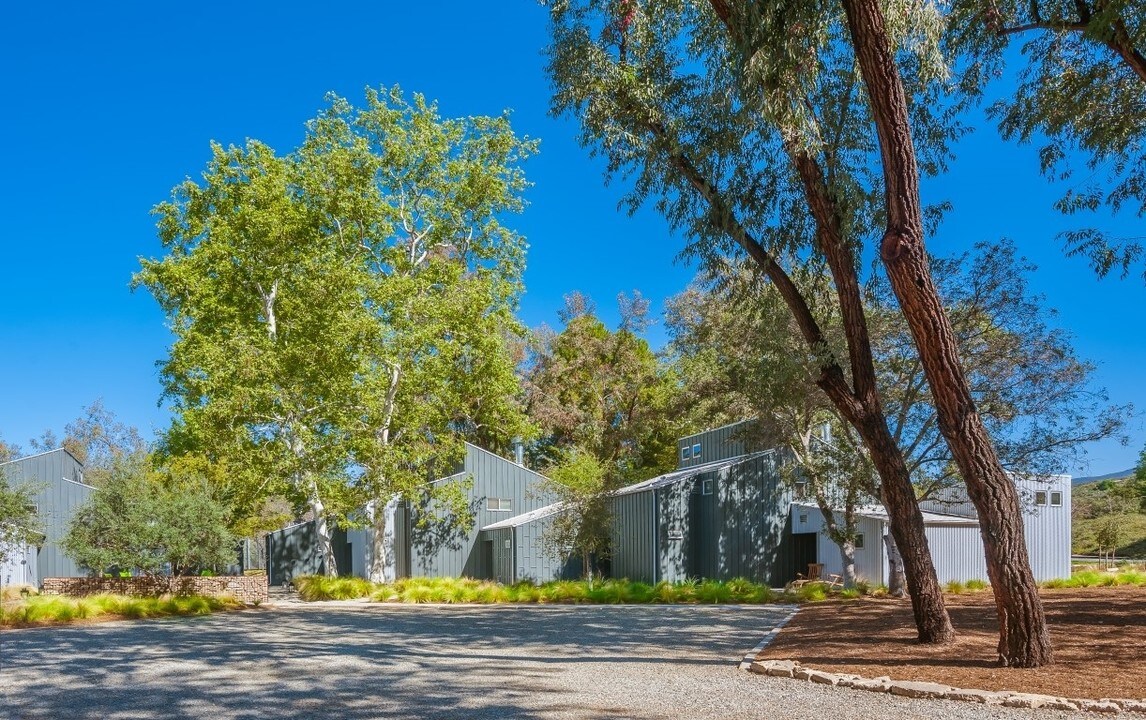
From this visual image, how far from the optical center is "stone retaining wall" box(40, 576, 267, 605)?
798 inches

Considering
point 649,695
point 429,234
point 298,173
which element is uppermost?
point 298,173

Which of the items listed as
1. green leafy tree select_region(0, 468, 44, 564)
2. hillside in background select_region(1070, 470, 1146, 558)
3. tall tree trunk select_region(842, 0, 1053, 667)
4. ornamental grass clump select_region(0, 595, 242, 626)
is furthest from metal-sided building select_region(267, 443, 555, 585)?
hillside in background select_region(1070, 470, 1146, 558)

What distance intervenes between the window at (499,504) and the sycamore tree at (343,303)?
1.75 meters

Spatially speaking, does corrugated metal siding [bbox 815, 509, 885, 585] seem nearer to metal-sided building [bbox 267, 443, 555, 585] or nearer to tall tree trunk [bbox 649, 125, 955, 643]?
metal-sided building [bbox 267, 443, 555, 585]

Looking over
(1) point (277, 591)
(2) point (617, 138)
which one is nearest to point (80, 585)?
(1) point (277, 591)

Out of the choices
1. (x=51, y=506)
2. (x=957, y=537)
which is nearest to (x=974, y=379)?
(x=957, y=537)

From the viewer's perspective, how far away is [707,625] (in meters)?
15.0

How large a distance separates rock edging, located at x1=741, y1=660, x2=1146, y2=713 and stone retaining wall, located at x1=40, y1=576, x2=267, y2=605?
14366 millimetres

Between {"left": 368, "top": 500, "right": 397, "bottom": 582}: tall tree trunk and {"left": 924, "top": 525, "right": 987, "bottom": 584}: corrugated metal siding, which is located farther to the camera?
{"left": 368, "top": 500, "right": 397, "bottom": 582}: tall tree trunk

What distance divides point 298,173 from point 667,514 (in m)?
13.2

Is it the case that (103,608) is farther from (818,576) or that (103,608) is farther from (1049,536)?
(1049,536)

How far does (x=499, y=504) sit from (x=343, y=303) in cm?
841

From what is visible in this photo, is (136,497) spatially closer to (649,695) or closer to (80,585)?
(80,585)

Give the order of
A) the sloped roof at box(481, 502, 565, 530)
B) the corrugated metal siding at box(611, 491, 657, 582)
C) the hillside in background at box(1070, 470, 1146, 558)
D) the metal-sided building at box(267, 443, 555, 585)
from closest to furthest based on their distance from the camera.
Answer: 1. the corrugated metal siding at box(611, 491, 657, 582)
2. the sloped roof at box(481, 502, 565, 530)
3. the metal-sided building at box(267, 443, 555, 585)
4. the hillside in background at box(1070, 470, 1146, 558)
